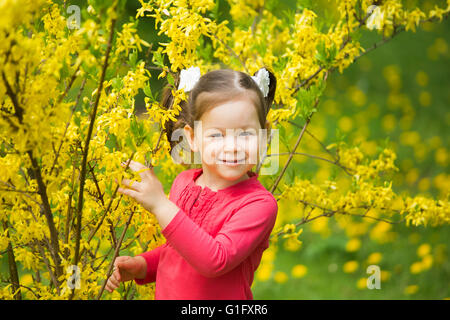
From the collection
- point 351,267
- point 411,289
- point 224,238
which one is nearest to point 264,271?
point 351,267

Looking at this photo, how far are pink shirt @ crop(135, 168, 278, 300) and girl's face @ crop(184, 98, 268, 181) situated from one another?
0.29 ft

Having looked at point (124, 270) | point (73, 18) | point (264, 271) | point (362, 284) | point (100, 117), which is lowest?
point (124, 270)

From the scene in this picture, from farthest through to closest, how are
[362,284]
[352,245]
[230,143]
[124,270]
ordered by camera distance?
1. [352,245]
2. [362,284]
3. [124,270]
4. [230,143]

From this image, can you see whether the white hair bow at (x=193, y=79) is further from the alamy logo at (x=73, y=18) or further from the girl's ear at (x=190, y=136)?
the alamy logo at (x=73, y=18)

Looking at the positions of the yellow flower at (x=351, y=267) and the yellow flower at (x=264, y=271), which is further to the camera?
the yellow flower at (x=351, y=267)

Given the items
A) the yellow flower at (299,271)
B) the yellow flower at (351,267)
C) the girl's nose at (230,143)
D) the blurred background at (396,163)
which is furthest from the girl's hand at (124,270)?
the yellow flower at (351,267)

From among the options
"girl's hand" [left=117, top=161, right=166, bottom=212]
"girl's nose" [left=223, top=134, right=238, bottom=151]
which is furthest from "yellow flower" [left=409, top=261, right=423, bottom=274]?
"girl's hand" [left=117, top=161, right=166, bottom=212]

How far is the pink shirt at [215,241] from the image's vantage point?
4.71 ft

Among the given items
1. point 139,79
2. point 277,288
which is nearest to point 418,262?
point 277,288

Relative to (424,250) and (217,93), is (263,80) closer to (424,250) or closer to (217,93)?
(217,93)

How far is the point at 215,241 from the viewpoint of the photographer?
1456 millimetres

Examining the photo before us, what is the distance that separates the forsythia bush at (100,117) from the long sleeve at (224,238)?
232 mm

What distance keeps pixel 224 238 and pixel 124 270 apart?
474mm
